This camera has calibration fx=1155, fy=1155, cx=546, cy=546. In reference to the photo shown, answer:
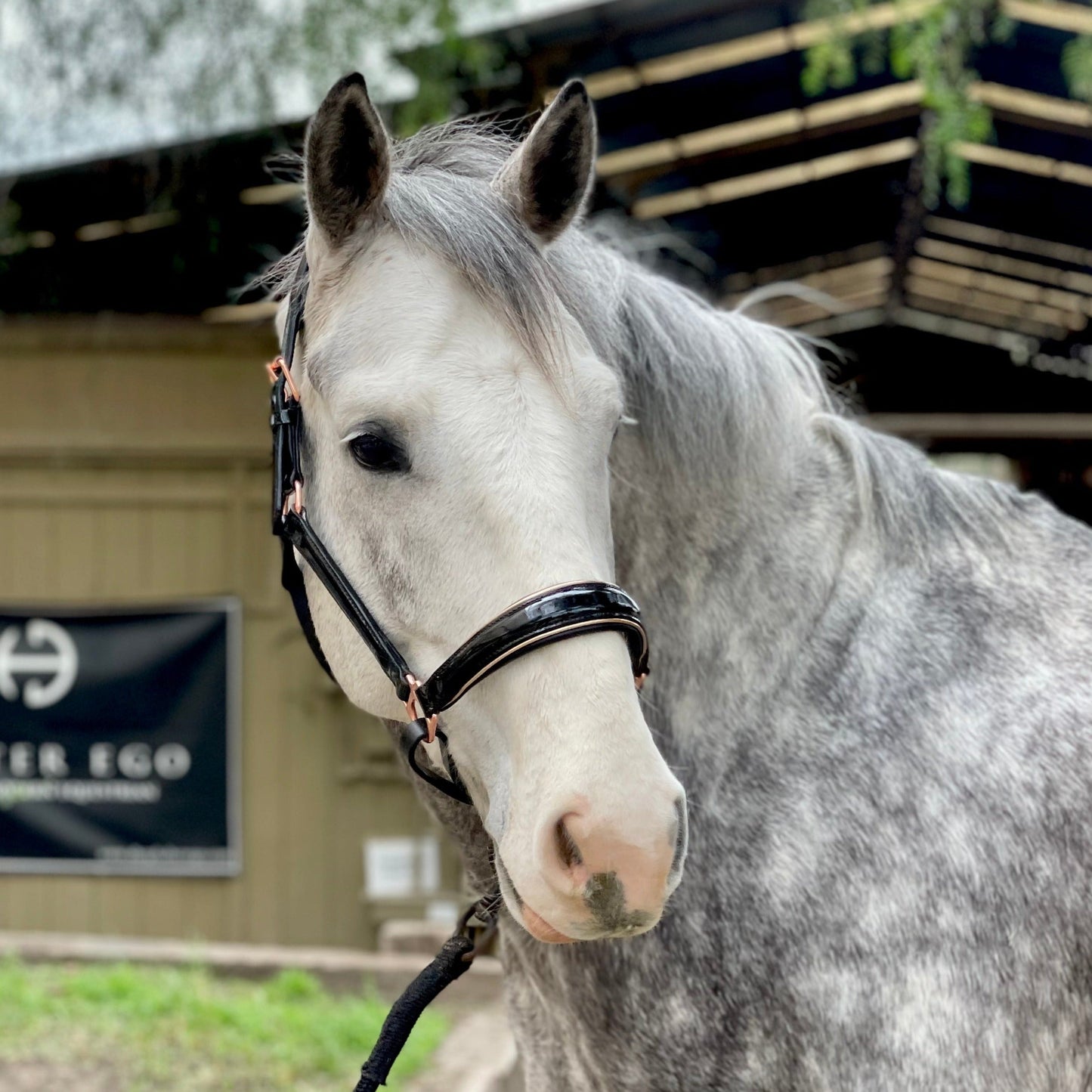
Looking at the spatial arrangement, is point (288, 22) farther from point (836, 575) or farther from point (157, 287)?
point (836, 575)

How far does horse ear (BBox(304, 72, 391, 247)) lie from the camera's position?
4.77 ft

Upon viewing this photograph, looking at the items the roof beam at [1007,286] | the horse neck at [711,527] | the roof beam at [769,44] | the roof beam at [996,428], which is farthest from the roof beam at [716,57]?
the roof beam at [1007,286]

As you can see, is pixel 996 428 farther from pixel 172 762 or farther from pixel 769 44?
pixel 172 762

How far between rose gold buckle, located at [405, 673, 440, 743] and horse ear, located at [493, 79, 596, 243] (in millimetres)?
645

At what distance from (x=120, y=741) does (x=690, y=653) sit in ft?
14.6

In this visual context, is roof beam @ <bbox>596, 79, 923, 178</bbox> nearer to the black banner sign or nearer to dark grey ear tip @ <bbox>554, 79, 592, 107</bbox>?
the black banner sign

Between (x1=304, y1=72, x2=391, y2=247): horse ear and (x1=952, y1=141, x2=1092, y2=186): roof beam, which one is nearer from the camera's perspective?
(x1=304, y1=72, x2=391, y2=247): horse ear

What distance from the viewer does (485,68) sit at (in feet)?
14.4

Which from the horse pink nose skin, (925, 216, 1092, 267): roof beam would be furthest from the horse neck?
(925, 216, 1092, 267): roof beam

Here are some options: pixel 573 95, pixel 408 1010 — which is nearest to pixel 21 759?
pixel 408 1010

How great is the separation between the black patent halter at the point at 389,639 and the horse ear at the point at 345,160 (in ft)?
0.48

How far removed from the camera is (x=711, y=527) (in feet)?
5.79

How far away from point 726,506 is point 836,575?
20 centimetres

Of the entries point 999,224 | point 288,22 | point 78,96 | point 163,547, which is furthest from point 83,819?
point 999,224
